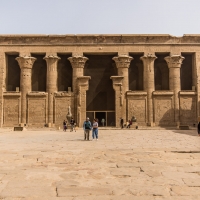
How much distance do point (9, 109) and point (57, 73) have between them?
6.38m

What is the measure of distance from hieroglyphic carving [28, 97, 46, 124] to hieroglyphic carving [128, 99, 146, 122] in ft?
29.9

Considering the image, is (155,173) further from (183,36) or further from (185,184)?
(183,36)

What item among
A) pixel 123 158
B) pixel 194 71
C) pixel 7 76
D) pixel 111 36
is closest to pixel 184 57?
pixel 194 71

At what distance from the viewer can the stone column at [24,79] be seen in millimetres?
25562

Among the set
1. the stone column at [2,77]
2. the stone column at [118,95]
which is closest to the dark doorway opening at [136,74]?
the stone column at [118,95]

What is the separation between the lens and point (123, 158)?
6395 mm

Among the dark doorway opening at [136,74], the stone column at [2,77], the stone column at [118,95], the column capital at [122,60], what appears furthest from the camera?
the dark doorway opening at [136,74]

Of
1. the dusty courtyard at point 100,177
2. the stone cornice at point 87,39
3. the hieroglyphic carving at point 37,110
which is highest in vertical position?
the stone cornice at point 87,39

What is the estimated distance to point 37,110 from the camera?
25828 millimetres

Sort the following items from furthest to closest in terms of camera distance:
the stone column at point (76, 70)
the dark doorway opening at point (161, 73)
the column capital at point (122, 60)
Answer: the dark doorway opening at point (161, 73), the column capital at point (122, 60), the stone column at point (76, 70)

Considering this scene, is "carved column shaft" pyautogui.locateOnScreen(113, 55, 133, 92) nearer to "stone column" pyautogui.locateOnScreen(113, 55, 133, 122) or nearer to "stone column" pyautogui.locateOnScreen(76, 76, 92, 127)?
"stone column" pyautogui.locateOnScreen(113, 55, 133, 122)

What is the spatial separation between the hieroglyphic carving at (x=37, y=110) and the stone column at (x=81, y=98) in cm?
382

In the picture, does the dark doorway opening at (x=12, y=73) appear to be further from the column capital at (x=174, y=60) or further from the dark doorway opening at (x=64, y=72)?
the column capital at (x=174, y=60)

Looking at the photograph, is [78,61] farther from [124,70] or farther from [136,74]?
[136,74]
